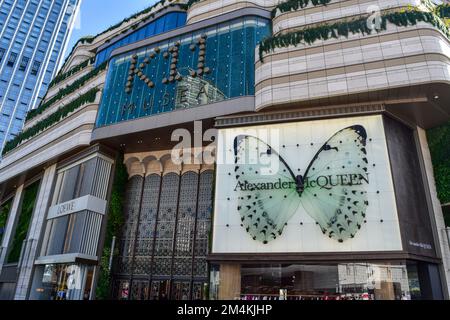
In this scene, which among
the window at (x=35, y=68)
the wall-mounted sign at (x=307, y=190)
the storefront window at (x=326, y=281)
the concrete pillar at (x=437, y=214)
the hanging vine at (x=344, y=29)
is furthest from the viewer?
the window at (x=35, y=68)

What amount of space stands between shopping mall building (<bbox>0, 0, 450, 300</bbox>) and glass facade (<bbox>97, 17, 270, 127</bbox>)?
0.11m

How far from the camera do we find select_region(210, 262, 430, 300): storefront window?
57.1ft

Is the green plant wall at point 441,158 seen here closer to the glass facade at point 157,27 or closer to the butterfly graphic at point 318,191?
the butterfly graphic at point 318,191

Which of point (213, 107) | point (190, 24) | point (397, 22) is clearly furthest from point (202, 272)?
point (397, 22)

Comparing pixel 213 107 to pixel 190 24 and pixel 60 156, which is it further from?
pixel 60 156

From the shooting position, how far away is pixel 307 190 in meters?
20.0

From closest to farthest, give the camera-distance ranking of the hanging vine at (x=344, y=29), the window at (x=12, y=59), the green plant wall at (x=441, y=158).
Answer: the hanging vine at (x=344, y=29) < the green plant wall at (x=441, y=158) < the window at (x=12, y=59)

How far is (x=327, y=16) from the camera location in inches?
914

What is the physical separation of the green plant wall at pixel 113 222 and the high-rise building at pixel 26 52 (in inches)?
2705

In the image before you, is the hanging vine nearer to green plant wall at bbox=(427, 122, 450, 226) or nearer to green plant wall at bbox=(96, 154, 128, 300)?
green plant wall at bbox=(427, 122, 450, 226)

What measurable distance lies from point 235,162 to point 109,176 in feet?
41.0

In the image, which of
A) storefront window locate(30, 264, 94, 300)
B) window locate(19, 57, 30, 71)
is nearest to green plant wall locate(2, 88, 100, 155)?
storefront window locate(30, 264, 94, 300)

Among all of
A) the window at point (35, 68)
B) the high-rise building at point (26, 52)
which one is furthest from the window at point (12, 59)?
the window at point (35, 68)

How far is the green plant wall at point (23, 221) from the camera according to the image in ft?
109
